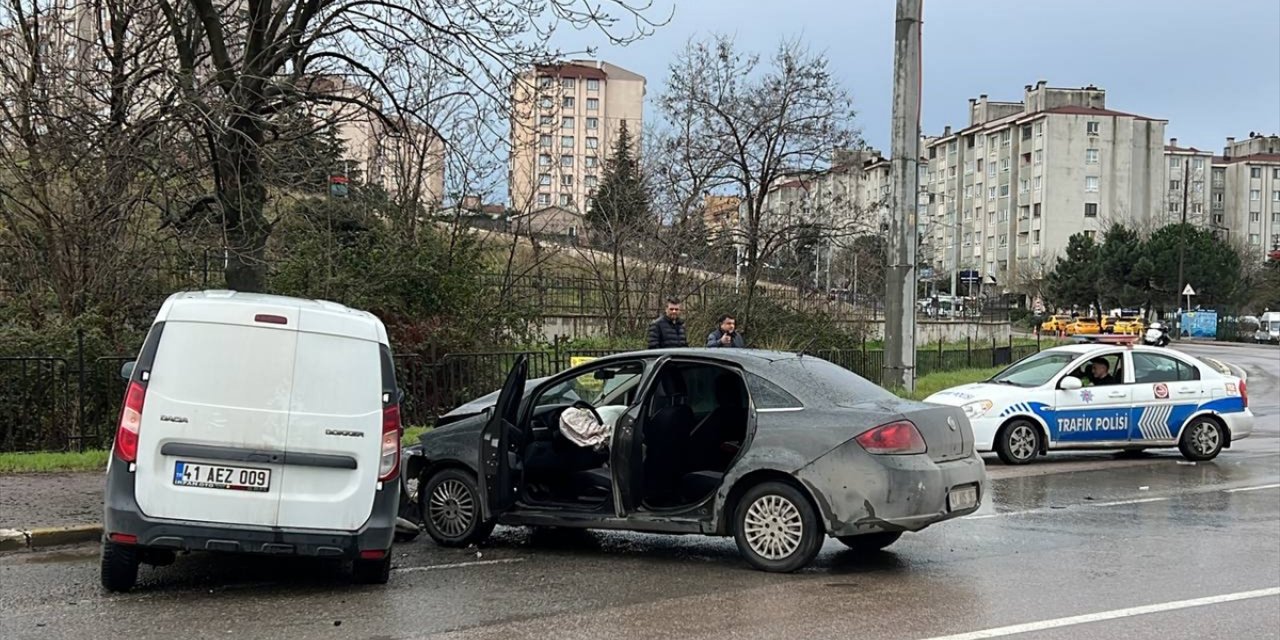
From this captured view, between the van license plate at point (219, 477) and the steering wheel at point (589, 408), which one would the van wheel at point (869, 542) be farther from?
the van license plate at point (219, 477)

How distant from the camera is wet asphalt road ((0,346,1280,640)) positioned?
6133 mm

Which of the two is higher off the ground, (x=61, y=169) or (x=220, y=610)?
(x=61, y=169)

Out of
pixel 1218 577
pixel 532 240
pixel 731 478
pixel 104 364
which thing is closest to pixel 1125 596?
pixel 1218 577

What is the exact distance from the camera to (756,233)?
2423 centimetres

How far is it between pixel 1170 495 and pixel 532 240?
1321cm

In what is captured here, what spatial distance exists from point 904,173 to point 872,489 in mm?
8429

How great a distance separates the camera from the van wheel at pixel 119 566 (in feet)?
22.1

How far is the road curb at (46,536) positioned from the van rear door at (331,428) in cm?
311

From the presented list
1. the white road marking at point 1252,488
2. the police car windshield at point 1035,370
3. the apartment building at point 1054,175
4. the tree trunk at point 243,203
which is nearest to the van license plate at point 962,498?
the white road marking at point 1252,488

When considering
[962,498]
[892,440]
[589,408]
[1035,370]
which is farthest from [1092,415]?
[589,408]

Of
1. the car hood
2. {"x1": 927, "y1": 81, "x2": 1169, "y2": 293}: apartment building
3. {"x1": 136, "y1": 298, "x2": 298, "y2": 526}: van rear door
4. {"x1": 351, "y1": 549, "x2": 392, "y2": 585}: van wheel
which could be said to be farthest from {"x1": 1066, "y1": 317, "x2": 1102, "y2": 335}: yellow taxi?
{"x1": 136, "y1": 298, "x2": 298, "y2": 526}: van rear door

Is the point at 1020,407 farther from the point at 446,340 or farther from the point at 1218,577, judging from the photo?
the point at 446,340

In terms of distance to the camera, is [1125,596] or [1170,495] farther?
[1170,495]

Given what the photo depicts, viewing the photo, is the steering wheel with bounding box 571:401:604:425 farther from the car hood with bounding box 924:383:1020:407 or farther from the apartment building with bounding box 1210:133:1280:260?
the apartment building with bounding box 1210:133:1280:260
